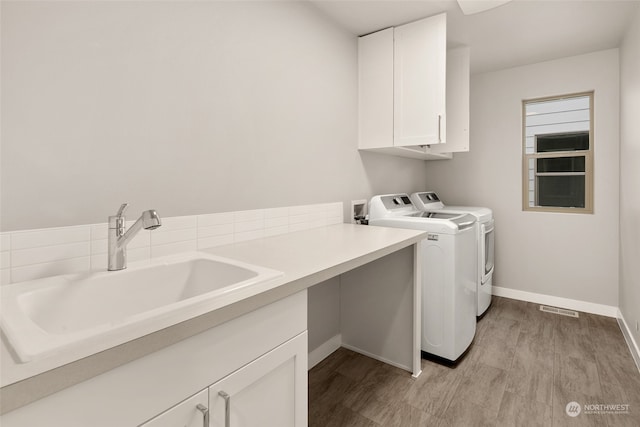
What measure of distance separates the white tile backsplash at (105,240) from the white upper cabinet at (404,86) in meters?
1.04

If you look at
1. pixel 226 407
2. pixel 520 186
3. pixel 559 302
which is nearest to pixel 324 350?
pixel 226 407

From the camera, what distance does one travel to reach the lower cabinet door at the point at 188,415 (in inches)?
26.9

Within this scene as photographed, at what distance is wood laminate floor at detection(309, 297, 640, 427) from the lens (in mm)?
1650

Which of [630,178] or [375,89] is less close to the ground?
[375,89]

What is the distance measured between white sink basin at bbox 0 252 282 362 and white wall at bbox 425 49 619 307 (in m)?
3.25

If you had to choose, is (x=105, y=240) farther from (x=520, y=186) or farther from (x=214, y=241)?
(x=520, y=186)

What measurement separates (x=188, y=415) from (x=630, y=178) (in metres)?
3.13

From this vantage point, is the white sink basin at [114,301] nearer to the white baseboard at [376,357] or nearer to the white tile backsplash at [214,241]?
the white tile backsplash at [214,241]

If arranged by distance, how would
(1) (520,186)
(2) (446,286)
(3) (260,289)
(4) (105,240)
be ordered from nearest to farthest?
(3) (260,289) < (4) (105,240) < (2) (446,286) < (1) (520,186)

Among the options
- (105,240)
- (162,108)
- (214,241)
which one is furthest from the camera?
(214,241)

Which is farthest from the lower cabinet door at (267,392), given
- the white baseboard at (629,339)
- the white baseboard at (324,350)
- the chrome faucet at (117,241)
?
the white baseboard at (629,339)

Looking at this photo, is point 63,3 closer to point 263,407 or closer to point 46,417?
point 46,417

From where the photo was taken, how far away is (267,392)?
3.11 ft

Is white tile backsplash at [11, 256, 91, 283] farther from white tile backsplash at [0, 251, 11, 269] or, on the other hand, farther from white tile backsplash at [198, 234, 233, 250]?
white tile backsplash at [198, 234, 233, 250]
